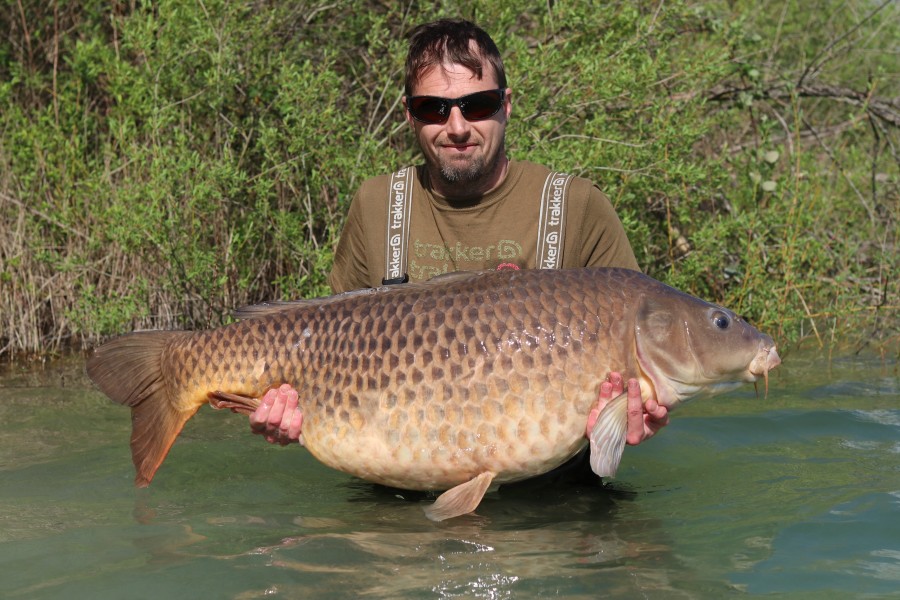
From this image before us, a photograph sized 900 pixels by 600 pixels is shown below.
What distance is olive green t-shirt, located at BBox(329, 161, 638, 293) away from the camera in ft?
11.4

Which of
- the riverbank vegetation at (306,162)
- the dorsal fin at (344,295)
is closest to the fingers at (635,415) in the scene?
the dorsal fin at (344,295)

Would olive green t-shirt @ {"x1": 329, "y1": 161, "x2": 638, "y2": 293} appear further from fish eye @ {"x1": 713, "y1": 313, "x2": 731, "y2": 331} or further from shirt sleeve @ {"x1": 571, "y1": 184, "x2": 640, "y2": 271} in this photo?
fish eye @ {"x1": 713, "y1": 313, "x2": 731, "y2": 331}

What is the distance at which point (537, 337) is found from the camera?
9.23 ft

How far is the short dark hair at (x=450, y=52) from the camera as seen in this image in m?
3.51

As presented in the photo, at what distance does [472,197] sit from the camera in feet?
11.7

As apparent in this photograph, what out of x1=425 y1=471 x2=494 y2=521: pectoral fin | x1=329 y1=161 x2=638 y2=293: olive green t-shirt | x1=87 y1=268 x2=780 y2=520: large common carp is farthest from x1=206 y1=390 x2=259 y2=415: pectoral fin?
x1=329 y1=161 x2=638 y2=293: olive green t-shirt

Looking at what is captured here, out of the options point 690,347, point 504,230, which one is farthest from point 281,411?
point 690,347

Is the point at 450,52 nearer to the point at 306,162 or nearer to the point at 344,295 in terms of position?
the point at 344,295

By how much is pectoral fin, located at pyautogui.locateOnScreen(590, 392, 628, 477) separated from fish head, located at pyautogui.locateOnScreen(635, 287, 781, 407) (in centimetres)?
14

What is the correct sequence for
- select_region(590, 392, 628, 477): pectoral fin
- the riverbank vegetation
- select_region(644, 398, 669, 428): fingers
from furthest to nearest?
1. the riverbank vegetation
2. select_region(644, 398, 669, 428): fingers
3. select_region(590, 392, 628, 477): pectoral fin

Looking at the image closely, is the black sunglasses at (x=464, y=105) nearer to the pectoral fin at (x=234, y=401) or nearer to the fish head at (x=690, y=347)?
the fish head at (x=690, y=347)

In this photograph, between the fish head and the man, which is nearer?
the fish head

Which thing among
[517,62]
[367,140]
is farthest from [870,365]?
[367,140]

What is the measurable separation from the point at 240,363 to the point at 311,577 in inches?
25.9
